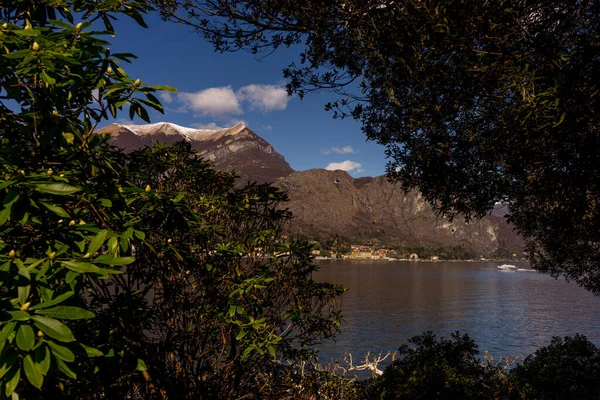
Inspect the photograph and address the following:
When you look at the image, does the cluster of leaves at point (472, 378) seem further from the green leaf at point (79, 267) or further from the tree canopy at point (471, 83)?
the green leaf at point (79, 267)

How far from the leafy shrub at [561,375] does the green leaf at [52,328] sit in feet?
36.7

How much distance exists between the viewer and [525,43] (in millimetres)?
4805

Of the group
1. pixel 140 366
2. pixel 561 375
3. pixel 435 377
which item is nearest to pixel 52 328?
pixel 140 366

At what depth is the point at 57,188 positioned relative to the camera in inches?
83.4

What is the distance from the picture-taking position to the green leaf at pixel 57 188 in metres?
2.05

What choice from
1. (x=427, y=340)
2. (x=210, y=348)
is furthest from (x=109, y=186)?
(x=427, y=340)

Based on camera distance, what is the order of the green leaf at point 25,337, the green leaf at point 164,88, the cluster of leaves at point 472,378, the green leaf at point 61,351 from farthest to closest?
the cluster of leaves at point 472,378 → the green leaf at point 164,88 → the green leaf at point 61,351 → the green leaf at point 25,337

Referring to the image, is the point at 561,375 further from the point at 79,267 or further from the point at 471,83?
the point at 79,267

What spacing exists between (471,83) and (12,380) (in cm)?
597

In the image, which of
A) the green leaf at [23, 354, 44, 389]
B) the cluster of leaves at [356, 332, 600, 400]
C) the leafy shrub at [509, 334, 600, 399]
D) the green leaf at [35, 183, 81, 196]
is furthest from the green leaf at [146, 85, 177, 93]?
the leafy shrub at [509, 334, 600, 399]

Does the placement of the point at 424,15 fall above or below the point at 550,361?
above

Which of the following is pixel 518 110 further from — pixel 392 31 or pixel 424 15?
pixel 392 31

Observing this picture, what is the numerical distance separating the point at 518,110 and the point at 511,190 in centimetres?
165

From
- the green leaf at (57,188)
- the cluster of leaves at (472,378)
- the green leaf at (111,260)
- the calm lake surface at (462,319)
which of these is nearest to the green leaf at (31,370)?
the green leaf at (111,260)
